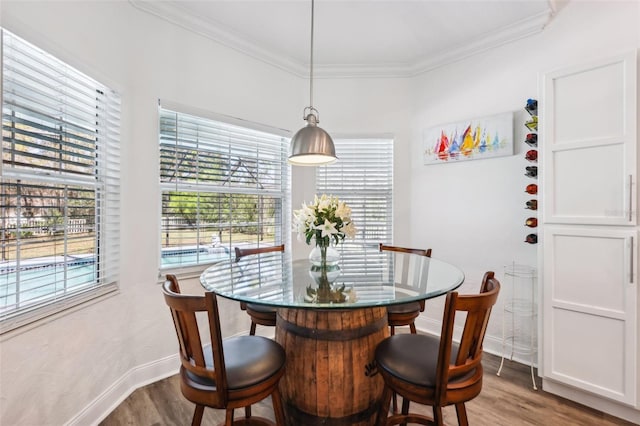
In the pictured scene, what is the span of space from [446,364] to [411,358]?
0.21 metres

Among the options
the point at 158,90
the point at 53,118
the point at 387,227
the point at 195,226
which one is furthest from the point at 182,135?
the point at 387,227

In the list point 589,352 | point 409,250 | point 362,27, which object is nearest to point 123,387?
point 409,250

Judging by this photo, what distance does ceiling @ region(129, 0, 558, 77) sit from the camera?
230 cm

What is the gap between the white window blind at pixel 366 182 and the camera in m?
3.34

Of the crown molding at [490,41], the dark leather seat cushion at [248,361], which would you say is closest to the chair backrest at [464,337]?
the dark leather seat cushion at [248,361]

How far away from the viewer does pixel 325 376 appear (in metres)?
1.55

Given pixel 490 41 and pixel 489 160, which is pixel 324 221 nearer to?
pixel 489 160

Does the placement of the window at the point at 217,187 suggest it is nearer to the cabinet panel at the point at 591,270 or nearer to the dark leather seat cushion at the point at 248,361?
the dark leather seat cushion at the point at 248,361

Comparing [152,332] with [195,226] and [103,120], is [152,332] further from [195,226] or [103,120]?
[103,120]

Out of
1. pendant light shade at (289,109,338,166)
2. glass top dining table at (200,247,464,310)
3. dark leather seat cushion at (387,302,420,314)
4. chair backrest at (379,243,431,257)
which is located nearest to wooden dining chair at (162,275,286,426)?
glass top dining table at (200,247,464,310)

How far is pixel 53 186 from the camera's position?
5.39 feet

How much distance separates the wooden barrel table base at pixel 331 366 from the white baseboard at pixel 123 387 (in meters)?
1.15

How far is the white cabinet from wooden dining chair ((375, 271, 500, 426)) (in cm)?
99

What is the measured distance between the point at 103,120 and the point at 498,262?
320cm
